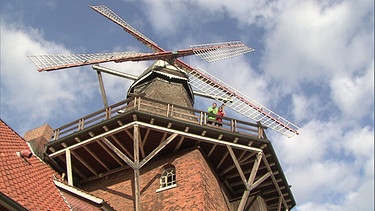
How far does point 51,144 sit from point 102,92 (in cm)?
437

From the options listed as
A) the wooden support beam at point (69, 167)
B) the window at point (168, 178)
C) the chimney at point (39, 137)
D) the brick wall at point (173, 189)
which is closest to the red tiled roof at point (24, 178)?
the wooden support beam at point (69, 167)

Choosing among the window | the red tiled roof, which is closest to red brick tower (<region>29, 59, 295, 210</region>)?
the window

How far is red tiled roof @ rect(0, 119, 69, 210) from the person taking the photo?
11273mm

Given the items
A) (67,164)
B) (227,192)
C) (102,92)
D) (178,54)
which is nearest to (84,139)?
(67,164)

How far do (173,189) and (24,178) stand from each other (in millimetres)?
4741

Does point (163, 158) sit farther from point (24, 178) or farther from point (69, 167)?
point (24, 178)

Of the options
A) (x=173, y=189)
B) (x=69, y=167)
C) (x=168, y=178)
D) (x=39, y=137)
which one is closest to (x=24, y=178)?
(x=69, y=167)

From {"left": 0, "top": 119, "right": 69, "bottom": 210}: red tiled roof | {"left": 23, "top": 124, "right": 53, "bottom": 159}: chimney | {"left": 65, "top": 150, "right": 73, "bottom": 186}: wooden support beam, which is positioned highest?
{"left": 23, "top": 124, "right": 53, "bottom": 159}: chimney

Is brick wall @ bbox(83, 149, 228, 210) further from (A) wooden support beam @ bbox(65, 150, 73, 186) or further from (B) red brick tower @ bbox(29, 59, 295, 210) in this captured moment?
(A) wooden support beam @ bbox(65, 150, 73, 186)

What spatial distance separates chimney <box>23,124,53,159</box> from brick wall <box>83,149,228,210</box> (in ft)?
7.19

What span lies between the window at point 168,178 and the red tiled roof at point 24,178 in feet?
11.3

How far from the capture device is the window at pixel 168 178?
50.3ft

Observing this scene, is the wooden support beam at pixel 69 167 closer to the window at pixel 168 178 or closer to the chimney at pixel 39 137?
the chimney at pixel 39 137

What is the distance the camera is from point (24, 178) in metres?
12.7
